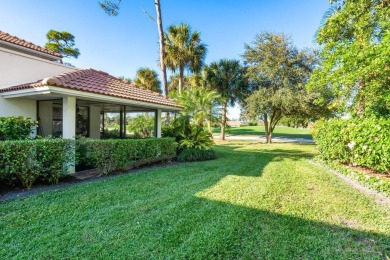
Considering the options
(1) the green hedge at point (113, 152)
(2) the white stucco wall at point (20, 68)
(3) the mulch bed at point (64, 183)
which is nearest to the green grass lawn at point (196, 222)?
(3) the mulch bed at point (64, 183)

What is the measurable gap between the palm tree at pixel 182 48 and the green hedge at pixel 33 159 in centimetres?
1379

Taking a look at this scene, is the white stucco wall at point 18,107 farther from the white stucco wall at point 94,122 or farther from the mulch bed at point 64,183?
the mulch bed at point 64,183

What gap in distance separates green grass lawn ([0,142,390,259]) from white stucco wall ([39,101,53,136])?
518cm

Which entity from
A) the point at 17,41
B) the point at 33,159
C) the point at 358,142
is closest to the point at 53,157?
the point at 33,159

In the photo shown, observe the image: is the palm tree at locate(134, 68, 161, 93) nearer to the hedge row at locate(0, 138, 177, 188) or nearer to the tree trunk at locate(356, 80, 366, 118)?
the hedge row at locate(0, 138, 177, 188)

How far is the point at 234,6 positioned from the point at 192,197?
14.3m

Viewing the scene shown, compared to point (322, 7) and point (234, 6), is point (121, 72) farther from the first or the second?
point (322, 7)

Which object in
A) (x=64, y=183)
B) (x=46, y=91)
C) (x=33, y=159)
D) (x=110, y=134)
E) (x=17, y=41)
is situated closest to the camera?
(x=33, y=159)

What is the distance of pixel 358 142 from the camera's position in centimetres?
729

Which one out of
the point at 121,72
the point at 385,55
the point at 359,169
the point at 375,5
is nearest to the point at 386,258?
the point at 385,55

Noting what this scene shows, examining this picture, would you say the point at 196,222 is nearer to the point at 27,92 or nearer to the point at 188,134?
the point at 27,92

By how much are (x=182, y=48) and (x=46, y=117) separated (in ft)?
43.7

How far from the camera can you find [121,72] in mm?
32250

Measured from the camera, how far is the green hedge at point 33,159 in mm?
5094
